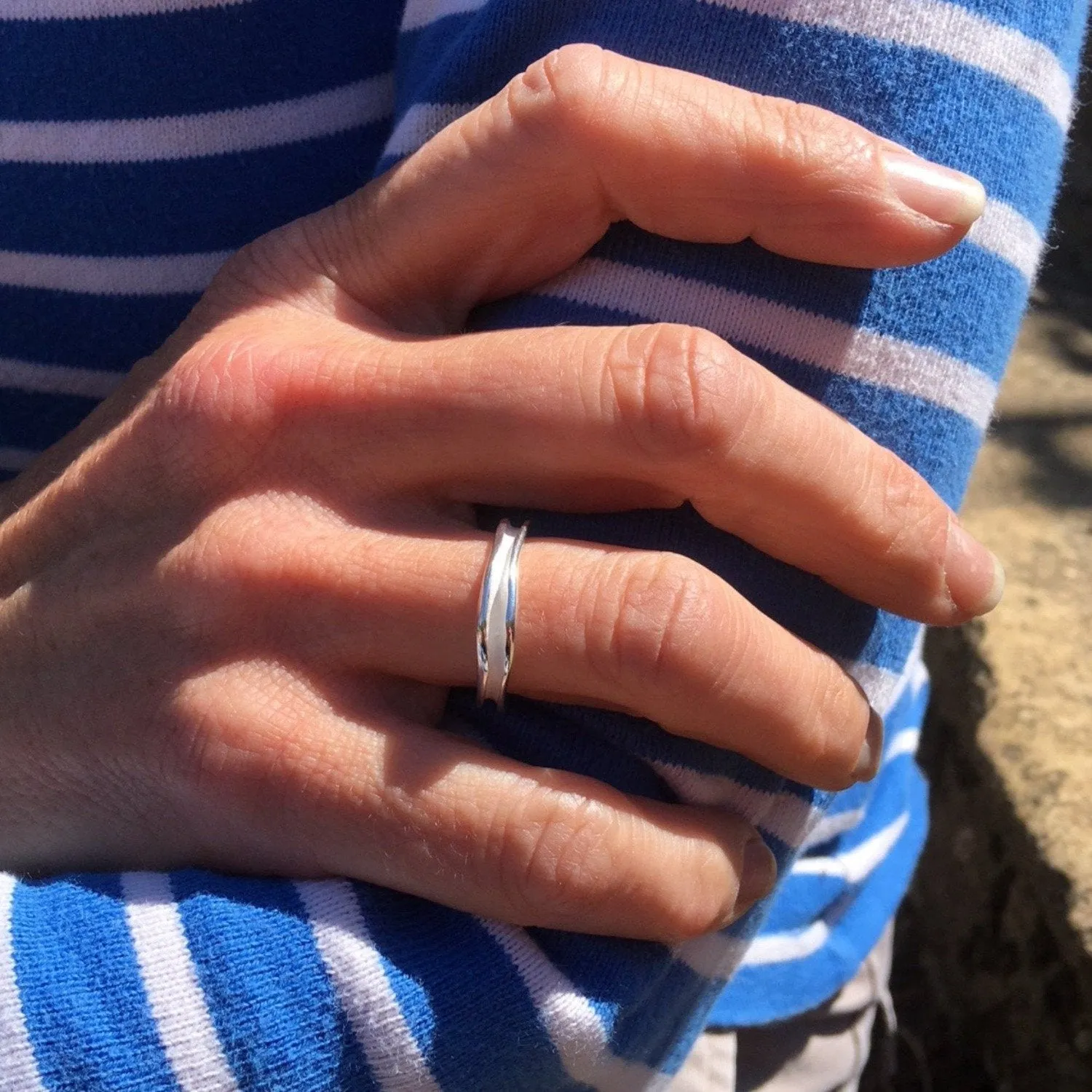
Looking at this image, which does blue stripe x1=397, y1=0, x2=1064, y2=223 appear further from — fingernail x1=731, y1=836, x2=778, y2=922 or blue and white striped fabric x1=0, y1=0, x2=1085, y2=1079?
fingernail x1=731, y1=836, x2=778, y2=922

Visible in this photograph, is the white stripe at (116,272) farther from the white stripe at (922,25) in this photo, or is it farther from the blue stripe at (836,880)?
the blue stripe at (836,880)

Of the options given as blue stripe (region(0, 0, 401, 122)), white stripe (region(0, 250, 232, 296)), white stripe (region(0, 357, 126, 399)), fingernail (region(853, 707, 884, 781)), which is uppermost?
blue stripe (region(0, 0, 401, 122))

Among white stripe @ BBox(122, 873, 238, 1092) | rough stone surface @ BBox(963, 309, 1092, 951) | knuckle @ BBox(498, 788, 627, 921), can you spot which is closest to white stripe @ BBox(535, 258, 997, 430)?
knuckle @ BBox(498, 788, 627, 921)

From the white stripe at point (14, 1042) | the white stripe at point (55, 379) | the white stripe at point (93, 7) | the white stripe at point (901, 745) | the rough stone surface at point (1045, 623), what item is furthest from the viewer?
the rough stone surface at point (1045, 623)

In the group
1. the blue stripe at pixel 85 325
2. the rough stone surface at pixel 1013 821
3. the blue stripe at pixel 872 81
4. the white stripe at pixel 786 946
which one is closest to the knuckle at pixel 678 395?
the blue stripe at pixel 872 81

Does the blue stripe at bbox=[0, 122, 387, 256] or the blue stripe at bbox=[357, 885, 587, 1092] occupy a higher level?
the blue stripe at bbox=[0, 122, 387, 256]

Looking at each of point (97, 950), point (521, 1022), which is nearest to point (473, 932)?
point (521, 1022)

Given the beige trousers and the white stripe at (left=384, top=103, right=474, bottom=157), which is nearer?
the white stripe at (left=384, top=103, right=474, bottom=157)
